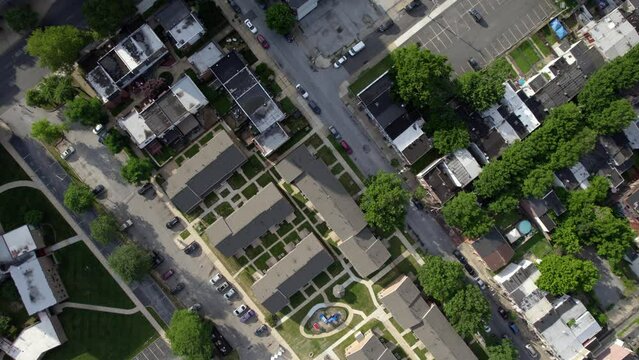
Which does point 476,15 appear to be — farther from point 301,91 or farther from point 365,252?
point 365,252

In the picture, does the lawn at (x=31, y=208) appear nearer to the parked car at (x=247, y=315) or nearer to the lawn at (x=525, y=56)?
the parked car at (x=247, y=315)

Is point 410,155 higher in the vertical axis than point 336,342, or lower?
higher

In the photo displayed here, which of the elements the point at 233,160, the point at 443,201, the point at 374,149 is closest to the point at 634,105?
the point at 443,201

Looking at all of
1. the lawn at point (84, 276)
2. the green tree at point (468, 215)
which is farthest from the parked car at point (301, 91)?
the lawn at point (84, 276)

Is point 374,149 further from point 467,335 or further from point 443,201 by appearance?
point 467,335

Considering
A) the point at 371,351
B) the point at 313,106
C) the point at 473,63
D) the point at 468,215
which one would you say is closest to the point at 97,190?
the point at 313,106
